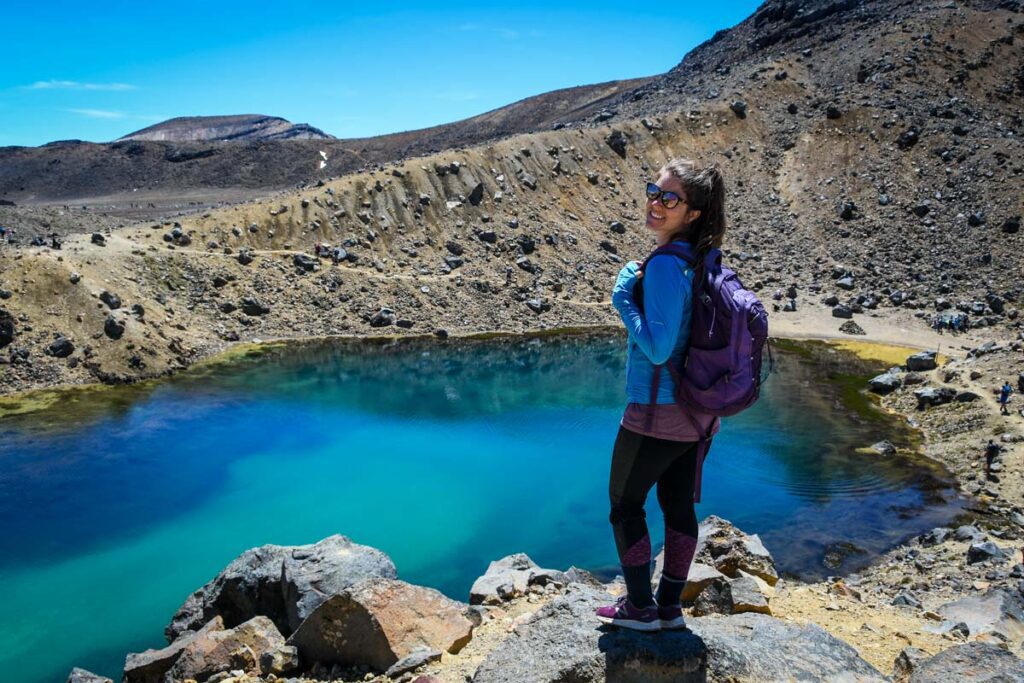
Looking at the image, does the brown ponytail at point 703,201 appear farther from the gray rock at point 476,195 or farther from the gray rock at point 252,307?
the gray rock at point 476,195

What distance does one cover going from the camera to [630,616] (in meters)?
5.54

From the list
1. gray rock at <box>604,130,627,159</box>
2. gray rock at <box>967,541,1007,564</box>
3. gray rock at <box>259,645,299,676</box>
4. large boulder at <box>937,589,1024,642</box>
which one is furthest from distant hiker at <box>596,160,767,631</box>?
gray rock at <box>604,130,627,159</box>

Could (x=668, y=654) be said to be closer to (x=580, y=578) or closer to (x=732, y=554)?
(x=732, y=554)

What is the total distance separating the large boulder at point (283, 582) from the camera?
33.2 ft

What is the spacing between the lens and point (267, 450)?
23.9 m

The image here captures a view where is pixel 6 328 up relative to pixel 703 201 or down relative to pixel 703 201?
down

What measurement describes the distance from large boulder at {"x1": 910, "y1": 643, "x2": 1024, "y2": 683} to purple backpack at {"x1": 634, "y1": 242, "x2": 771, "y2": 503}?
2948 mm

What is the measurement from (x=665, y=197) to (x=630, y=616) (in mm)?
3135

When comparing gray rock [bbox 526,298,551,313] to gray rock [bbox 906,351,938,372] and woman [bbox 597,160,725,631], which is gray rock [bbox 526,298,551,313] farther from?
woman [bbox 597,160,725,631]

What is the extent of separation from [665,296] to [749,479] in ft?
61.1

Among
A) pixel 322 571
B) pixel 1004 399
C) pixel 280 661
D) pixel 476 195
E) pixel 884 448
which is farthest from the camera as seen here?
pixel 476 195

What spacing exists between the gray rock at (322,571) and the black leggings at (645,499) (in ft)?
18.4

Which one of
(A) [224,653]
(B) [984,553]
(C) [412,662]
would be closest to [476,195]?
(B) [984,553]

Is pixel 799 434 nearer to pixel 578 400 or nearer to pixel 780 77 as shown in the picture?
pixel 578 400
